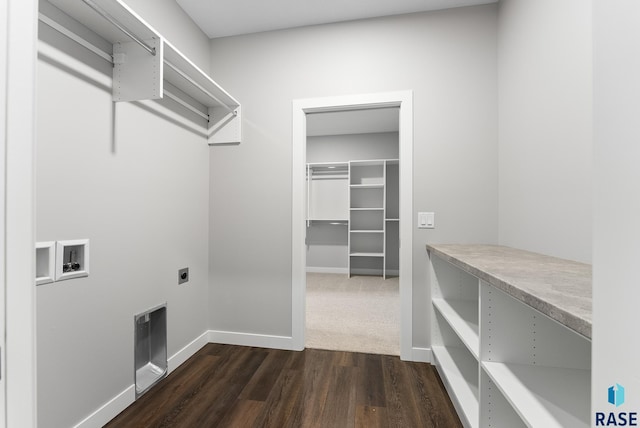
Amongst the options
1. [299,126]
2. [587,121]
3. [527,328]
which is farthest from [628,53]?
[299,126]

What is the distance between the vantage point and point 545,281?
3.06 feet

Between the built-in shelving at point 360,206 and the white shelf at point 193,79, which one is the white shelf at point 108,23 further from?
the built-in shelving at point 360,206

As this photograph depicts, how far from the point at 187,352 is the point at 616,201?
2545 mm

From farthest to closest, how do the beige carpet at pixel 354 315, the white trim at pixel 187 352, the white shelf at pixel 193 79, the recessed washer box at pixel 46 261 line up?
the beige carpet at pixel 354 315, the white trim at pixel 187 352, the white shelf at pixel 193 79, the recessed washer box at pixel 46 261

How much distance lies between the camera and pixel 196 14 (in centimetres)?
221

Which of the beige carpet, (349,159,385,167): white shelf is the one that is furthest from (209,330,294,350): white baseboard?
(349,159,385,167): white shelf

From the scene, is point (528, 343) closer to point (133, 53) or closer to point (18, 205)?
point (18, 205)

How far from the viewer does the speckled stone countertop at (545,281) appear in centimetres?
65

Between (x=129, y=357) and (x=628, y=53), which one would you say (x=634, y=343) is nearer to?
(x=628, y=53)

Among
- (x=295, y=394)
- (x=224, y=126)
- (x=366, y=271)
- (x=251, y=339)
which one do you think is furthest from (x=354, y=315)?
(x=224, y=126)

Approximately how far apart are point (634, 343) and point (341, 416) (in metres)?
1.56

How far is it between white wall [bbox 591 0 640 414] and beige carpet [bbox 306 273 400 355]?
2140 millimetres

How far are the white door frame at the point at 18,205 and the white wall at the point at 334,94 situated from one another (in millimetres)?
1806

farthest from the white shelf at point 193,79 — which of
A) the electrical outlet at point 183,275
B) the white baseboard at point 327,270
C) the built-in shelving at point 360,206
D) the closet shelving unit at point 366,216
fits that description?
the white baseboard at point 327,270
